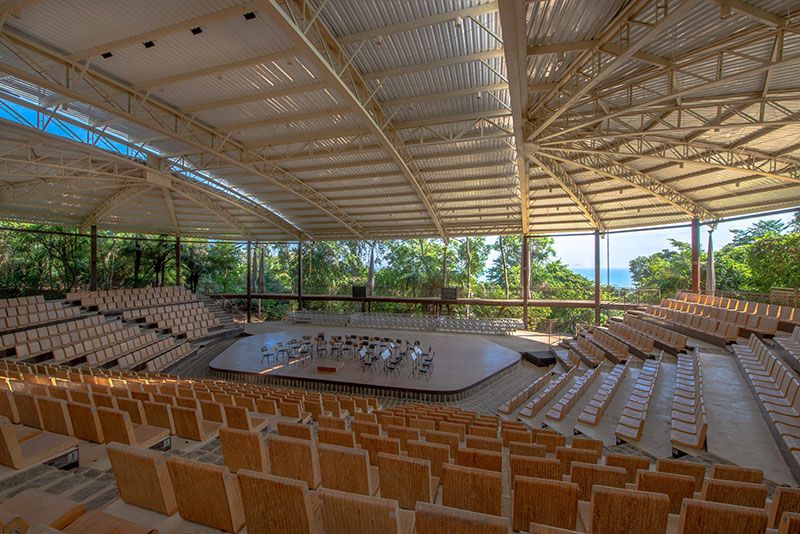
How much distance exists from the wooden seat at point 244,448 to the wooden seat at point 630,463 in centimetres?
333

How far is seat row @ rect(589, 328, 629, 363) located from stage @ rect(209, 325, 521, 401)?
3.17 meters

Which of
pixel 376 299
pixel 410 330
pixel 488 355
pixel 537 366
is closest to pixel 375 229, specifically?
pixel 376 299

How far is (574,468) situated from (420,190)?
14569 millimetres

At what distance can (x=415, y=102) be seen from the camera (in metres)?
11.1

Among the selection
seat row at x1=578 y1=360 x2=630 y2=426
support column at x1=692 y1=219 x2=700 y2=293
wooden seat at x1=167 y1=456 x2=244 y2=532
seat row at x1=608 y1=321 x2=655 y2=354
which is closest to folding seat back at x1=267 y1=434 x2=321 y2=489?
wooden seat at x1=167 y1=456 x2=244 y2=532

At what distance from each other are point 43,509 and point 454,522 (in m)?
2.26

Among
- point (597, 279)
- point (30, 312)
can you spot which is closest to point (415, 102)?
point (597, 279)

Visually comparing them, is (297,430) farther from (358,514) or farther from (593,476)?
(593,476)

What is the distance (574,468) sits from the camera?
114 inches

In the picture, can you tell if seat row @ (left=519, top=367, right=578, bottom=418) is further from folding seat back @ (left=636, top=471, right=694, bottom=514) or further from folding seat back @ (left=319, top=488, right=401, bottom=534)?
folding seat back @ (left=319, top=488, right=401, bottom=534)

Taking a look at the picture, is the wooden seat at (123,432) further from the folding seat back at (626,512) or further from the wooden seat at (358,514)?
the folding seat back at (626,512)

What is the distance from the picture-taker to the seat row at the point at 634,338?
1098cm

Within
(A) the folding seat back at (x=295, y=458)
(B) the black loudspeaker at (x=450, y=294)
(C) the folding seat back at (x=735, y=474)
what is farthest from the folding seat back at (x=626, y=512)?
(B) the black loudspeaker at (x=450, y=294)

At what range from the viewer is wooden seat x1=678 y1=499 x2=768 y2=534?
1.89m
